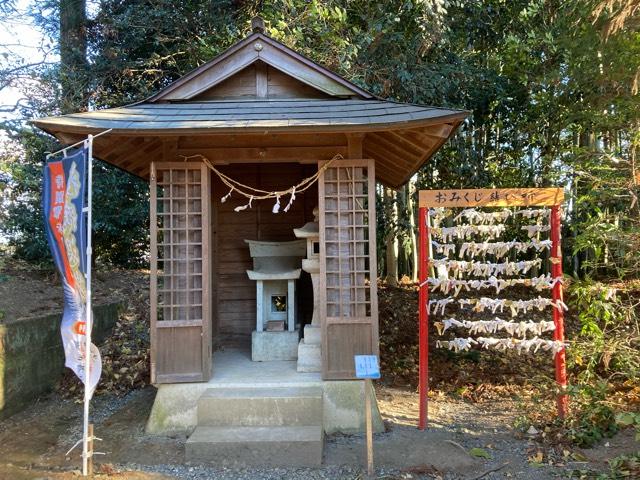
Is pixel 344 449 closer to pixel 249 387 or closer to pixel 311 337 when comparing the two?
pixel 249 387

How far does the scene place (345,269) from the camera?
548 centimetres

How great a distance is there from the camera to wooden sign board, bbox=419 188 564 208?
527 centimetres

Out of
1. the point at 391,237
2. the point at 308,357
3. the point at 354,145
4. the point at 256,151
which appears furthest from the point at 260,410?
the point at 391,237

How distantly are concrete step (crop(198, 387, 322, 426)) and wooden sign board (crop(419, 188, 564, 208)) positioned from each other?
236cm

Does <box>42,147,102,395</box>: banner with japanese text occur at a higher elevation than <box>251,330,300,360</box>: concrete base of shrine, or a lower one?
higher

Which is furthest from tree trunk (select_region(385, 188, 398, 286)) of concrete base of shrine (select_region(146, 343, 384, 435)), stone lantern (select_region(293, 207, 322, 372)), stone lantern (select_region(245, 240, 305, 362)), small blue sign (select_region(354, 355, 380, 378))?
small blue sign (select_region(354, 355, 380, 378))

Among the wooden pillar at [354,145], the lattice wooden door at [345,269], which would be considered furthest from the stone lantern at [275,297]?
the wooden pillar at [354,145]

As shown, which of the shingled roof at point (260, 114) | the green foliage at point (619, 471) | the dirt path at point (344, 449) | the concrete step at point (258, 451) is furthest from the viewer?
the shingled roof at point (260, 114)

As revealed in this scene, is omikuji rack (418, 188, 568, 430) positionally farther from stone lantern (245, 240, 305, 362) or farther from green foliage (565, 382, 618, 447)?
stone lantern (245, 240, 305, 362)

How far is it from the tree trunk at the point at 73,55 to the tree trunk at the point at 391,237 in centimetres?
643

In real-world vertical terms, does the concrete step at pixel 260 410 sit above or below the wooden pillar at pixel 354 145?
below

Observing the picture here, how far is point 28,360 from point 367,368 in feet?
15.7

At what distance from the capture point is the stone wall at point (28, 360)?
6051mm

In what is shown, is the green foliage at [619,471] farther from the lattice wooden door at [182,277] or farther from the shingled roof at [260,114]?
the lattice wooden door at [182,277]
